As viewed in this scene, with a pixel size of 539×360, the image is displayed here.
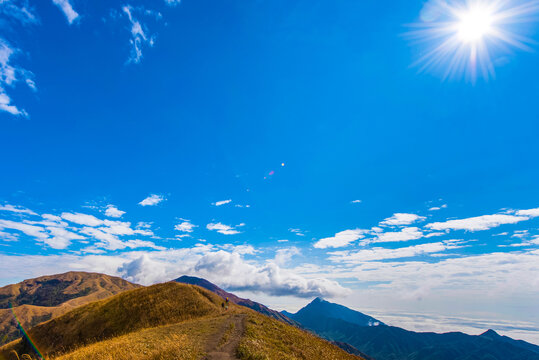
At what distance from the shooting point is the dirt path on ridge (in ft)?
63.5

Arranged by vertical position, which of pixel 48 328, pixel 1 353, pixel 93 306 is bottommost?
pixel 1 353

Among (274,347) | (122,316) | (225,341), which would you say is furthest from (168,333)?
(122,316)

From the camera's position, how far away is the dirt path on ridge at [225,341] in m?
19.3

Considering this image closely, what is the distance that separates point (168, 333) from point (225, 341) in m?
9.00

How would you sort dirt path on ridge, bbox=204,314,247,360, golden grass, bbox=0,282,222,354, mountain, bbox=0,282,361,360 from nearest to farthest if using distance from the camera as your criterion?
dirt path on ridge, bbox=204,314,247,360 < mountain, bbox=0,282,361,360 < golden grass, bbox=0,282,222,354

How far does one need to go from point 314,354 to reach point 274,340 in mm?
4200

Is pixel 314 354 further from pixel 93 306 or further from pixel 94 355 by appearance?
pixel 93 306

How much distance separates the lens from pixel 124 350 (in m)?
20.4

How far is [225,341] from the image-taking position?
23594mm

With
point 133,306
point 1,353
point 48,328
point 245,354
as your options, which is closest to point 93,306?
point 48,328

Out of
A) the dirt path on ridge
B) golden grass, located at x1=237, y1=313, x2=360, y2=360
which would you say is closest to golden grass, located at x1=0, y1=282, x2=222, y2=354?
the dirt path on ridge

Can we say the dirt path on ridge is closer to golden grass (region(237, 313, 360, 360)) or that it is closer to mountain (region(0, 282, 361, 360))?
mountain (region(0, 282, 361, 360))

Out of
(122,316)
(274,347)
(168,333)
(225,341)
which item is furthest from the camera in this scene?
(122,316)

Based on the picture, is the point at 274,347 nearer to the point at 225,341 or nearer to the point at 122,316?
the point at 225,341
